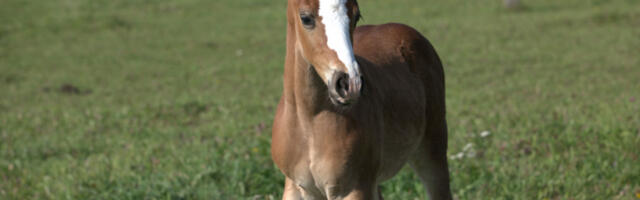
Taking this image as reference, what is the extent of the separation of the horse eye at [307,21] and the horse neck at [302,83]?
21cm

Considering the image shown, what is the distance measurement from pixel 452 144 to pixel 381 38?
208 centimetres

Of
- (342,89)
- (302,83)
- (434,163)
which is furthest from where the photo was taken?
(434,163)

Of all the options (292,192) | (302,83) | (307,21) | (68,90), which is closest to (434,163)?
(292,192)

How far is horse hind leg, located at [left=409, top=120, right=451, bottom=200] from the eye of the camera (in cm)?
341

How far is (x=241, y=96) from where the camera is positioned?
8.46 m

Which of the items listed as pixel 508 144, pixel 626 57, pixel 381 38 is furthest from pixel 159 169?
pixel 626 57

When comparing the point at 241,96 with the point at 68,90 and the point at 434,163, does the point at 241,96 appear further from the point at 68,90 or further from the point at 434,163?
the point at 434,163

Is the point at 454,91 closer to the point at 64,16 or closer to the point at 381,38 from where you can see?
the point at 381,38

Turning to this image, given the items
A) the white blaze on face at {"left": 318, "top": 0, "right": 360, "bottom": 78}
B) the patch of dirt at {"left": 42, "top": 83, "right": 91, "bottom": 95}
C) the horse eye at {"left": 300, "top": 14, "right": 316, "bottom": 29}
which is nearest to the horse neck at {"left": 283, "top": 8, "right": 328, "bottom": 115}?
the horse eye at {"left": 300, "top": 14, "right": 316, "bottom": 29}

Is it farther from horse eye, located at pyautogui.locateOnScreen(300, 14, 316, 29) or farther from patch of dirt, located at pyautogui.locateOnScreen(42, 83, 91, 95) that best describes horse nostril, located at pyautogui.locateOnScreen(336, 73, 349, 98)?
patch of dirt, located at pyautogui.locateOnScreen(42, 83, 91, 95)

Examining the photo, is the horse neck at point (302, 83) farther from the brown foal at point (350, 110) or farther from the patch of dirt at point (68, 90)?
the patch of dirt at point (68, 90)

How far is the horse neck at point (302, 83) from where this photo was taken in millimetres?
2564

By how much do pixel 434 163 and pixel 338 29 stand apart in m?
1.42

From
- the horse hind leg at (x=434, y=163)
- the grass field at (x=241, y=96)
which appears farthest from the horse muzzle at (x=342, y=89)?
the grass field at (x=241, y=96)
